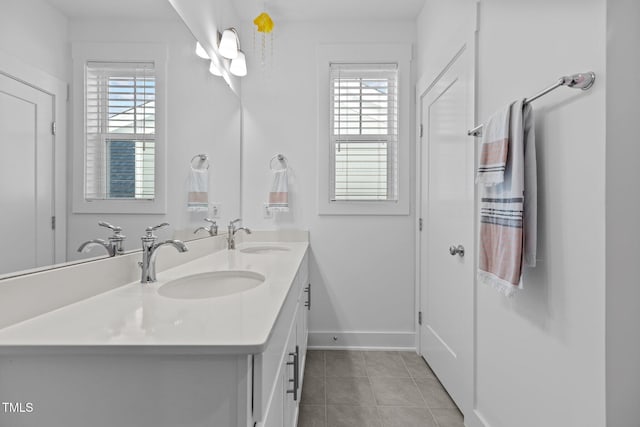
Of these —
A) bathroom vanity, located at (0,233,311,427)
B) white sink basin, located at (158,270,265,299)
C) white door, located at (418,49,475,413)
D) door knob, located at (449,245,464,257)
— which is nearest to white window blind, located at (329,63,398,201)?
white door, located at (418,49,475,413)

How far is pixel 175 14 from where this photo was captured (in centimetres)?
142

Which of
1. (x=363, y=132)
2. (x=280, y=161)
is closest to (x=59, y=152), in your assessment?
(x=280, y=161)

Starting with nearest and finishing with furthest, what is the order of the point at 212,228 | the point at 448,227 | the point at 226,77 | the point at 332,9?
the point at 448,227 → the point at 212,228 → the point at 226,77 → the point at 332,9

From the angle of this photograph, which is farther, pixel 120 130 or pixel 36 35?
pixel 120 130

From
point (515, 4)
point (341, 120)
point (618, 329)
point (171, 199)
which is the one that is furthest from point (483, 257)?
point (341, 120)

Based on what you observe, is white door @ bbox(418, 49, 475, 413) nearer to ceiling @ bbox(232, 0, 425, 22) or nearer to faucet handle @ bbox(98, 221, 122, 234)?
ceiling @ bbox(232, 0, 425, 22)

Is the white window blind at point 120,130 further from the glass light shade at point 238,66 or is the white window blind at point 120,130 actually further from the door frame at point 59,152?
the glass light shade at point 238,66

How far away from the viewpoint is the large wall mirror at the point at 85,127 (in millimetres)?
727

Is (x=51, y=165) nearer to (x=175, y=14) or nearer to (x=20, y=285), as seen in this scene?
Answer: (x=20, y=285)

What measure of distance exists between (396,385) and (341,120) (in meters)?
1.94

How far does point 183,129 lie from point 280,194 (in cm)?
102

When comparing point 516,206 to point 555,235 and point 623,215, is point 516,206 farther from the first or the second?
point 623,215

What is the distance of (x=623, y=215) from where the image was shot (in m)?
0.79

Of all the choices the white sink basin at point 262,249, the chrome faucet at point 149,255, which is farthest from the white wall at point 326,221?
the chrome faucet at point 149,255
